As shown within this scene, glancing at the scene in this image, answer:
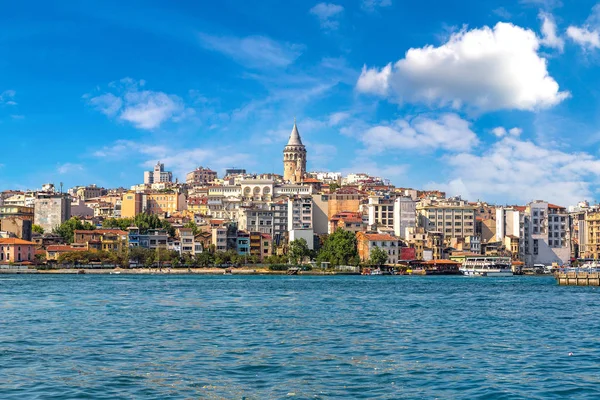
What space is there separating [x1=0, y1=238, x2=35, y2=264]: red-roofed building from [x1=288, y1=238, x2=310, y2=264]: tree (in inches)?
1202

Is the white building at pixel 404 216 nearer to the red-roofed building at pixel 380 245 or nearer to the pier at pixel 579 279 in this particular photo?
the red-roofed building at pixel 380 245

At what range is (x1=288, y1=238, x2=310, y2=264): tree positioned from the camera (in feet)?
339

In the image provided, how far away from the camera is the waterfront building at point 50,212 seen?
4891 inches

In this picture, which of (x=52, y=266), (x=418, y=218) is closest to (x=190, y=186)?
(x=418, y=218)

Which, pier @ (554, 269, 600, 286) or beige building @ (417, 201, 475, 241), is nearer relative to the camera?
pier @ (554, 269, 600, 286)

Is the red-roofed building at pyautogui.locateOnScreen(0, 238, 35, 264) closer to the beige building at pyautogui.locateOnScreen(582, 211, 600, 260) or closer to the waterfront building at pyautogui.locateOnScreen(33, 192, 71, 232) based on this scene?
the waterfront building at pyautogui.locateOnScreen(33, 192, 71, 232)

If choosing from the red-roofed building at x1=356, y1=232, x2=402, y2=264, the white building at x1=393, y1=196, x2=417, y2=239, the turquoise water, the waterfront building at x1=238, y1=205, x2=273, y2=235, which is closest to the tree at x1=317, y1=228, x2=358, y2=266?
the red-roofed building at x1=356, y1=232, x2=402, y2=264

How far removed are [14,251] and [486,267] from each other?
178 feet

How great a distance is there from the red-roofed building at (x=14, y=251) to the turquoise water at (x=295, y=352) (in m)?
66.3

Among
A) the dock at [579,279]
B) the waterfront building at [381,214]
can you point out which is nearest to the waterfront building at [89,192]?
the waterfront building at [381,214]

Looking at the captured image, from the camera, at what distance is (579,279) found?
66.6 meters

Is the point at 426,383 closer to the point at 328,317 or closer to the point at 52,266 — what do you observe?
the point at 328,317

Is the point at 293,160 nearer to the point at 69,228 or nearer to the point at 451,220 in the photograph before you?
the point at 451,220

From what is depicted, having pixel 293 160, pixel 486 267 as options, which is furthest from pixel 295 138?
pixel 486 267
